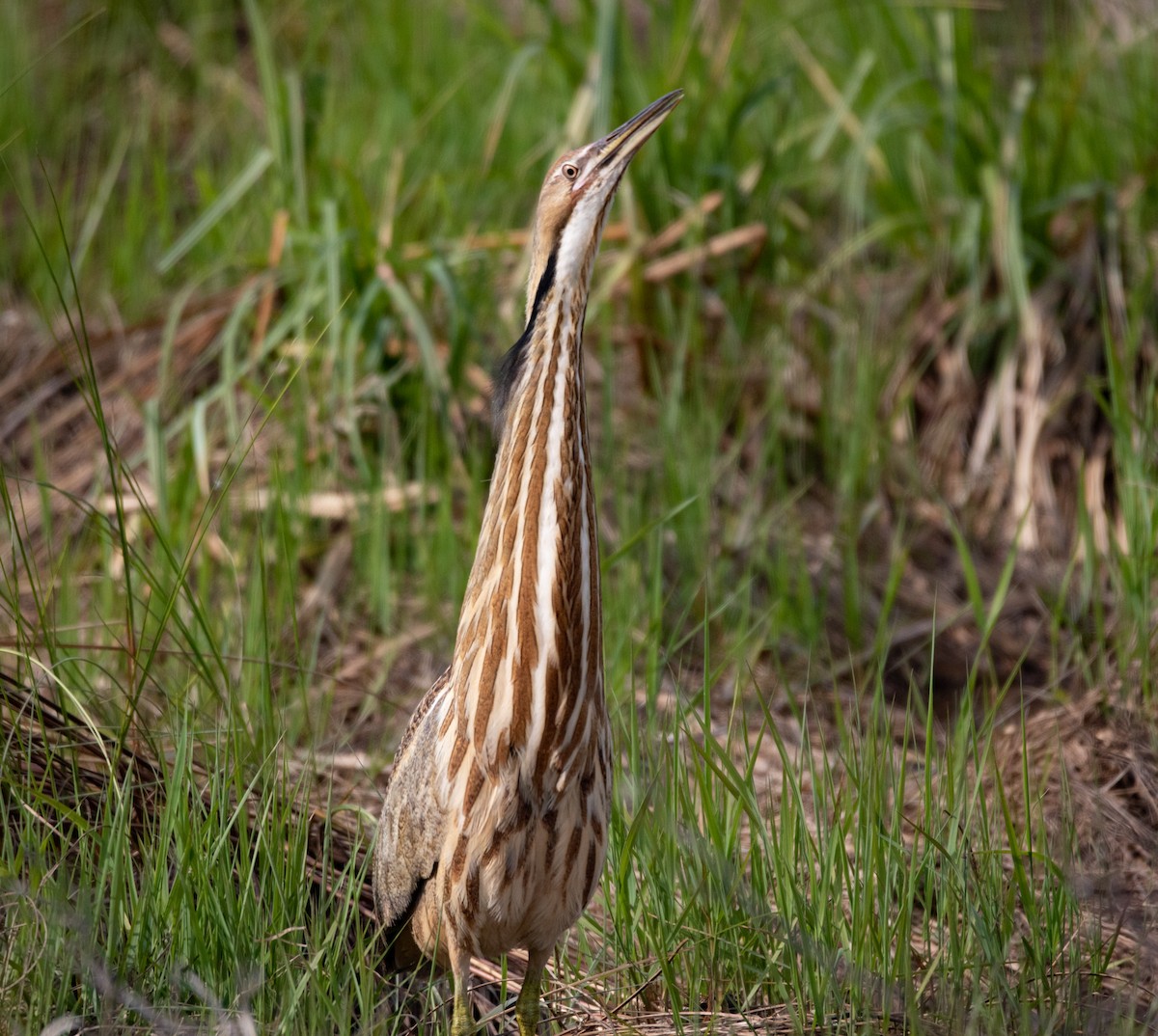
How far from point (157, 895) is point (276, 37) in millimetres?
5415

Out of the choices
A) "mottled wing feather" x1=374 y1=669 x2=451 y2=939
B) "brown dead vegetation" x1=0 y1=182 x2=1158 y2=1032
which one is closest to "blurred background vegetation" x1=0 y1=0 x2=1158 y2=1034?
"brown dead vegetation" x1=0 y1=182 x2=1158 y2=1032

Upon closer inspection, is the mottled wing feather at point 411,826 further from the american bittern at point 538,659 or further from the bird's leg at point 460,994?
the bird's leg at point 460,994

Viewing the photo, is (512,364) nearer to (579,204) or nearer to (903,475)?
(579,204)

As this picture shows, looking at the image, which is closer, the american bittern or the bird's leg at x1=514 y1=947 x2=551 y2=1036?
the american bittern

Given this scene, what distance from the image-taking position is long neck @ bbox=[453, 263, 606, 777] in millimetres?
2449

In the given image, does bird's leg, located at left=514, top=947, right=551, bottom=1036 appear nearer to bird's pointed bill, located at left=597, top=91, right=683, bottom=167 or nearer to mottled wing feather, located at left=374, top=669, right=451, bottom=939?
mottled wing feather, located at left=374, top=669, right=451, bottom=939

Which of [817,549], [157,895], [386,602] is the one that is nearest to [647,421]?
[817,549]

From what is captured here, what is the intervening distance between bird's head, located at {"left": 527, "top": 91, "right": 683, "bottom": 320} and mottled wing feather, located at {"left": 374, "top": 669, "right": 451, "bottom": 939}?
73cm

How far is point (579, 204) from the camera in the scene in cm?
253

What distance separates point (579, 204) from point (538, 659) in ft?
2.47

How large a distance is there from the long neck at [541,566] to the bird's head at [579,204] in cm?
4

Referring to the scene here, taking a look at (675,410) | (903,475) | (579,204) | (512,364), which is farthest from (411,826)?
(903,475)

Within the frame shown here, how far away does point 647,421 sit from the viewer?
5.18 m

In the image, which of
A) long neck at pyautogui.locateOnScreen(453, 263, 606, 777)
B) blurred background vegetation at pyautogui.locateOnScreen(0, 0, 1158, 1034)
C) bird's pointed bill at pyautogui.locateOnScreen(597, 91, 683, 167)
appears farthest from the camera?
blurred background vegetation at pyautogui.locateOnScreen(0, 0, 1158, 1034)
